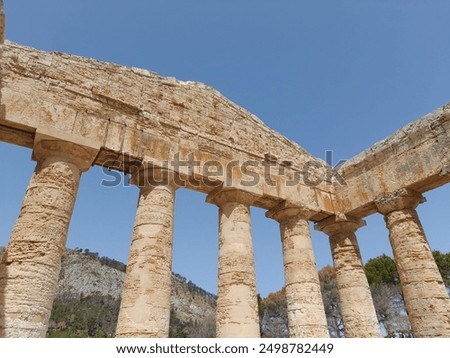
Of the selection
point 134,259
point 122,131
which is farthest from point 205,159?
point 134,259

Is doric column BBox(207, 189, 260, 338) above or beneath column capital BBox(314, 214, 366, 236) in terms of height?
beneath

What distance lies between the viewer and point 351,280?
11477mm

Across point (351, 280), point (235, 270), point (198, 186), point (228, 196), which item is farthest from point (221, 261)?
point (351, 280)

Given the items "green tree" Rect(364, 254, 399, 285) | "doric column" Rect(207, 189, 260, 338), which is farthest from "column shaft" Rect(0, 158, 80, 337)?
"green tree" Rect(364, 254, 399, 285)

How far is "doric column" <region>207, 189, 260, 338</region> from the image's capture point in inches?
334

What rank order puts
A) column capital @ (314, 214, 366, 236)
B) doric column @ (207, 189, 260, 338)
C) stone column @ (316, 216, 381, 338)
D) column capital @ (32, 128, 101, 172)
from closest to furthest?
column capital @ (32, 128, 101, 172) < doric column @ (207, 189, 260, 338) < stone column @ (316, 216, 381, 338) < column capital @ (314, 214, 366, 236)

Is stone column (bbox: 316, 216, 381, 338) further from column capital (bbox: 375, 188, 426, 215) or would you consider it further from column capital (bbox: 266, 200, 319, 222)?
column capital (bbox: 375, 188, 426, 215)

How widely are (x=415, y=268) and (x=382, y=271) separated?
27207mm

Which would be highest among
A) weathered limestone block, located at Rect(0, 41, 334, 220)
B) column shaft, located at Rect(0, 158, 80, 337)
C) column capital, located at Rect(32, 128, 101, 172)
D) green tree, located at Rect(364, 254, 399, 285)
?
green tree, located at Rect(364, 254, 399, 285)

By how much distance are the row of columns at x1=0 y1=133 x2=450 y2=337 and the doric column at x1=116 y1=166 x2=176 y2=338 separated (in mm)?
23

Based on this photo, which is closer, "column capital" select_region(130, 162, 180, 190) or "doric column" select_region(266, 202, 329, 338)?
"column capital" select_region(130, 162, 180, 190)

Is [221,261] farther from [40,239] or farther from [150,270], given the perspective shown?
[40,239]

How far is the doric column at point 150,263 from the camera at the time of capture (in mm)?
7250
